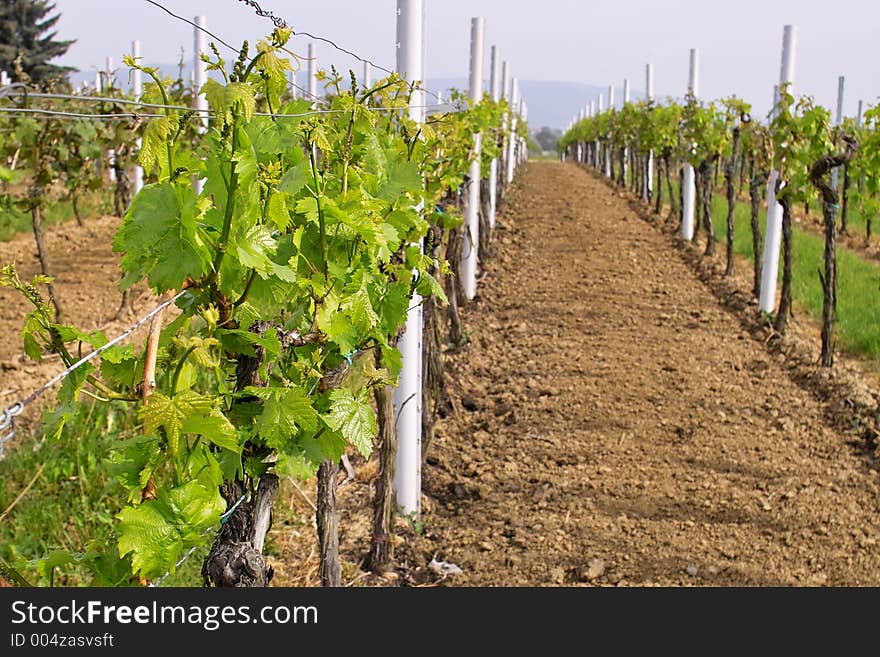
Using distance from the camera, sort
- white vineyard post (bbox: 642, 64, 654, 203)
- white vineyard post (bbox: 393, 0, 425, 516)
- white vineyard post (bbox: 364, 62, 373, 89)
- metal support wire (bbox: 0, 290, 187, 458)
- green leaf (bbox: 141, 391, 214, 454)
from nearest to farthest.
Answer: metal support wire (bbox: 0, 290, 187, 458) < green leaf (bbox: 141, 391, 214, 454) < white vineyard post (bbox: 364, 62, 373, 89) < white vineyard post (bbox: 393, 0, 425, 516) < white vineyard post (bbox: 642, 64, 654, 203)

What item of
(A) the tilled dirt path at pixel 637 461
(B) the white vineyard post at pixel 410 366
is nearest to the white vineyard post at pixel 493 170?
(A) the tilled dirt path at pixel 637 461

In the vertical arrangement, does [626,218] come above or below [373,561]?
above

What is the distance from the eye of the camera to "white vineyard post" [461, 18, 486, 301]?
7.98m

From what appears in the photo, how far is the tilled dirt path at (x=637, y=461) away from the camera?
4.00m

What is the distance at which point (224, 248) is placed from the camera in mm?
1676

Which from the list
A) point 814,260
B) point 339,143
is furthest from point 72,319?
point 814,260

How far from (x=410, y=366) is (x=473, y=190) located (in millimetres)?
4484

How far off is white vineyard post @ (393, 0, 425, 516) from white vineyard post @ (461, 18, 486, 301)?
142 inches

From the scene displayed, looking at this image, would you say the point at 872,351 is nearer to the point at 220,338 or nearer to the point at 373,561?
the point at 373,561

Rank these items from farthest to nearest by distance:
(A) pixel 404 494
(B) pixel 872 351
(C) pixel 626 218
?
(C) pixel 626 218 → (B) pixel 872 351 → (A) pixel 404 494

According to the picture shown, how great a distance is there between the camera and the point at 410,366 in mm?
3988

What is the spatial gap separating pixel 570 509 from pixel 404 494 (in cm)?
80

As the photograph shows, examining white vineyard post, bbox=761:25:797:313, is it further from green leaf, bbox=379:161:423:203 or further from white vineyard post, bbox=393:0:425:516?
green leaf, bbox=379:161:423:203

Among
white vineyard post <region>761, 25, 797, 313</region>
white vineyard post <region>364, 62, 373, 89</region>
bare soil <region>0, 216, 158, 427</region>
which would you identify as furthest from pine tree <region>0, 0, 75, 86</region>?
white vineyard post <region>761, 25, 797, 313</region>
